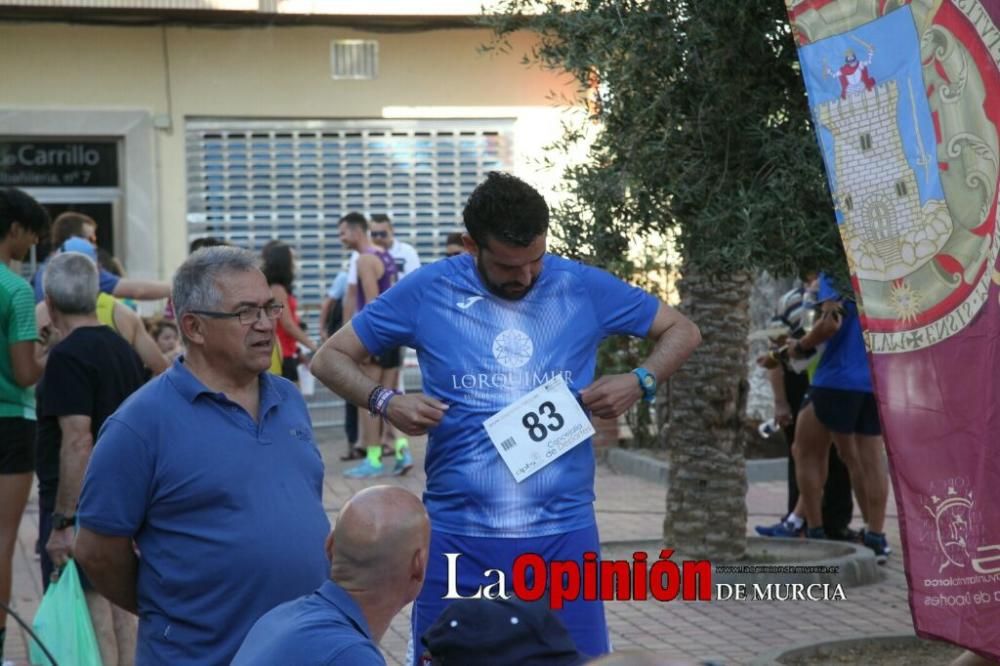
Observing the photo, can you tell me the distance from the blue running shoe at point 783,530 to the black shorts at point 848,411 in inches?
40.3

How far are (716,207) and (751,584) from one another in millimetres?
2413

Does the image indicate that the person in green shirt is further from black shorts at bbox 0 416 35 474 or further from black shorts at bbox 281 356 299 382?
black shorts at bbox 281 356 299 382

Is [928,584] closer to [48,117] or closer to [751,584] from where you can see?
[751,584]

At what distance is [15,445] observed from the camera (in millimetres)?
7258

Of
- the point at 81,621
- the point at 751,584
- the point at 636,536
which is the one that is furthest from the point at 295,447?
the point at 636,536

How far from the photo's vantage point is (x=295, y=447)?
4438 mm

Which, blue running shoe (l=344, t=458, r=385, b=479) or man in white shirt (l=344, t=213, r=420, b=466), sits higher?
man in white shirt (l=344, t=213, r=420, b=466)

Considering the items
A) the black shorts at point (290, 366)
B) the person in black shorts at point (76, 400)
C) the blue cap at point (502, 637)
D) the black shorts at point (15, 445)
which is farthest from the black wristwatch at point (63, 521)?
the black shorts at point (290, 366)

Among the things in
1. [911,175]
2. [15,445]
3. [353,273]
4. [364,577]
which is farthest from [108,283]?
[364,577]

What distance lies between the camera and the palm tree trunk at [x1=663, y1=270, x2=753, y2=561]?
9.27 m

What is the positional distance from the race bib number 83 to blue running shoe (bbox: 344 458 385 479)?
28.6ft

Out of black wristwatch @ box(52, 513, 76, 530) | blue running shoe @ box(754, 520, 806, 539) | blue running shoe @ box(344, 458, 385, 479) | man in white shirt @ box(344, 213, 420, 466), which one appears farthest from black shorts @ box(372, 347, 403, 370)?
black wristwatch @ box(52, 513, 76, 530)

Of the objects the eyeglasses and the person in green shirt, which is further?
the person in green shirt

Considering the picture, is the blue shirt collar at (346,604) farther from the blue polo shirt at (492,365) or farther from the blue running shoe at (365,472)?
the blue running shoe at (365,472)
